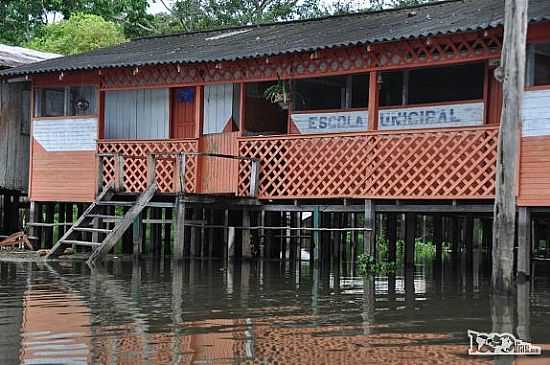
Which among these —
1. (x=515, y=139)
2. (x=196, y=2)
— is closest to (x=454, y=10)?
(x=515, y=139)

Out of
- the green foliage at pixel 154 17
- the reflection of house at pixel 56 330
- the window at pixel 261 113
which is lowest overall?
the reflection of house at pixel 56 330

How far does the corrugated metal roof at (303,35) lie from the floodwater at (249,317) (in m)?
3.78

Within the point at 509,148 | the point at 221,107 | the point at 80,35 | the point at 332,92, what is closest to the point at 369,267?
the point at 332,92

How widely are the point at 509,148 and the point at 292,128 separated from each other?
689 centimetres

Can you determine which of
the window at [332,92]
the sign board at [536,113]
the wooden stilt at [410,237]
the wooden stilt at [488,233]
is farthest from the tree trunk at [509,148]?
the wooden stilt at [488,233]

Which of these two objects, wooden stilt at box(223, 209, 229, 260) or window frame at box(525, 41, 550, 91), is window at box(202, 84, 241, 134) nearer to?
wooden stilt at box(223, 209, 229, 260)

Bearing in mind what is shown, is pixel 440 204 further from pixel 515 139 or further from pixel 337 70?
pixel 515 139

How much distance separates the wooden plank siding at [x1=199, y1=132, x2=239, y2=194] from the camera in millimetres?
17234

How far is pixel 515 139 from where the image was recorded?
11.0 meters

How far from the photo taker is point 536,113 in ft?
43.7

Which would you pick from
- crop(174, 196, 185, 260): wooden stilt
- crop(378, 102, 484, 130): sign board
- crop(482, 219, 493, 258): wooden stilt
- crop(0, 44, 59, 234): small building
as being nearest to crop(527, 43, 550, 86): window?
crop(378, 102, 484, 130): sign board

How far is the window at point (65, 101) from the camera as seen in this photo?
19406mm

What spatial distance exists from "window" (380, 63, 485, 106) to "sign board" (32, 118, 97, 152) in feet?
19.7

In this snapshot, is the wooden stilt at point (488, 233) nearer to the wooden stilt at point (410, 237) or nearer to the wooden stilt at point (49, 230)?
the wooden stilt at point (410, 237)
